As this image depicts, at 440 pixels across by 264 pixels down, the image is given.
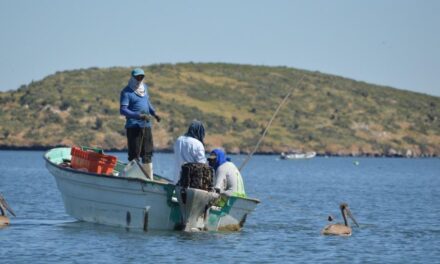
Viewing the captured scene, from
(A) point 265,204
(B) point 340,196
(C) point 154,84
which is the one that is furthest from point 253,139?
(A) point 265,204

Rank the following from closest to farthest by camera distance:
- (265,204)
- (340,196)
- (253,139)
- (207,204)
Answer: (207,204), (265,204), (340,196), (253,139)

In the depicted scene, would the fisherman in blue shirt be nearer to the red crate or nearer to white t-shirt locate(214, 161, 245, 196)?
the red crate

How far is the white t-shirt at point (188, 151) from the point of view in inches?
936

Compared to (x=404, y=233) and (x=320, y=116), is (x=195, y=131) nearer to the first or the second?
(x=404, y=233)

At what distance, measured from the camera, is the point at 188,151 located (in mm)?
23859

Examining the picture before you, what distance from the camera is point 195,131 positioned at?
24.1m

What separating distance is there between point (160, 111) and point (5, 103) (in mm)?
21005

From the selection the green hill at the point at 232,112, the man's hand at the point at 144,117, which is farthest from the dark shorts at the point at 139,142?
the green hill at the point at 232,112

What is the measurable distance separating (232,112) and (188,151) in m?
142

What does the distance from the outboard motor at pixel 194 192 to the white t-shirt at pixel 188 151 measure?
0.38 meters

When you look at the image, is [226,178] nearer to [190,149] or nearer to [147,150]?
[190,149]

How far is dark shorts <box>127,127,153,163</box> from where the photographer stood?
25.1 metres

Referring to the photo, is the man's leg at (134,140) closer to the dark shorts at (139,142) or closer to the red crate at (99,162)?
the dark shorts at (139,142)

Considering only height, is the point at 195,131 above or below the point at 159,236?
above
